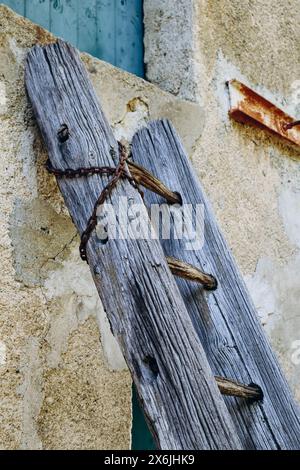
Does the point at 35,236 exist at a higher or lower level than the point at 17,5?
lower

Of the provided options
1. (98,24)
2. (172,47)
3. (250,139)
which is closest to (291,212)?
(250,139)

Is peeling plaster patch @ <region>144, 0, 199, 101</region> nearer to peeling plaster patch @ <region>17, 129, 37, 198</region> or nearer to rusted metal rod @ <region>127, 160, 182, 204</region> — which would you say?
rusted metal rod @ <region>127, 160, 182, 204</region>

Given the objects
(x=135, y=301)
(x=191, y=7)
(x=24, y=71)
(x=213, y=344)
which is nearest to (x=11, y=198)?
(x=24, y=71)

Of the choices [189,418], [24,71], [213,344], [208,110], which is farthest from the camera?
[208,110]

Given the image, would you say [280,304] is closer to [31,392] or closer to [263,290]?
[263,290]

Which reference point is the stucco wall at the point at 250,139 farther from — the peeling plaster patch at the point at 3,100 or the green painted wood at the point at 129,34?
the peeling plaster patch at the point at 3,100

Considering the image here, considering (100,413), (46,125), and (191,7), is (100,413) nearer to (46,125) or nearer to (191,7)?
(46,125)
